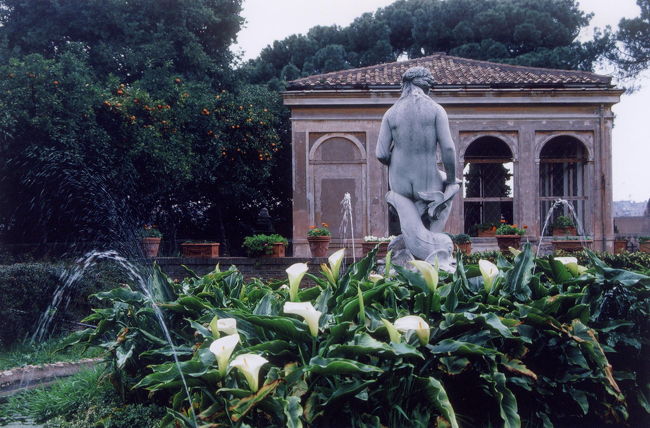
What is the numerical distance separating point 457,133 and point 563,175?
458cm

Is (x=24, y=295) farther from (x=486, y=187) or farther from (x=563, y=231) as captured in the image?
(x=486, y=187)

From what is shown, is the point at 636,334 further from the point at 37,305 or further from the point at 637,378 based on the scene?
the point at 37,305

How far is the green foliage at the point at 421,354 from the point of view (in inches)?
117

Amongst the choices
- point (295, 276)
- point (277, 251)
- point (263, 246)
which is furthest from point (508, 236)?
point (295, 276)

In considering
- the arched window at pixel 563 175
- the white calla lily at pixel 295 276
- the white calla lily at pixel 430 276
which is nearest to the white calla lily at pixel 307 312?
the white calla lily at pixel 295 276

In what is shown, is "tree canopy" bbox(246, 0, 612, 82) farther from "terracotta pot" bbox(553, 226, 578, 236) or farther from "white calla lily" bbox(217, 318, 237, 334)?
"white calla lily" bbox(217, 318, 237, 334)

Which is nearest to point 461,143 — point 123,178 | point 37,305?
point 123,178

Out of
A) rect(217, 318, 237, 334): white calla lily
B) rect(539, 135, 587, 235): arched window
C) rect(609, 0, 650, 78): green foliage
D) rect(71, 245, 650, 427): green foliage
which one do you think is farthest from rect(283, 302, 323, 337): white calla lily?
rect(609, 0, 650, 78): green foliage

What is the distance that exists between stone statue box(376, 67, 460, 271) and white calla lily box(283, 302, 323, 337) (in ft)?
11.2

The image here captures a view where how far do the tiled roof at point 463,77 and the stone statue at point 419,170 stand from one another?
11.7 meters

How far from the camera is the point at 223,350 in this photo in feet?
9.58

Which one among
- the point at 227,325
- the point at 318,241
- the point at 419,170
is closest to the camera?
the point at 227,325

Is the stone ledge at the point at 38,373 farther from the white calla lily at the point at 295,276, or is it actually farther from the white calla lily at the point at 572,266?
the white calla lily at the point at 572,266

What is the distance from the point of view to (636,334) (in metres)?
3.62
